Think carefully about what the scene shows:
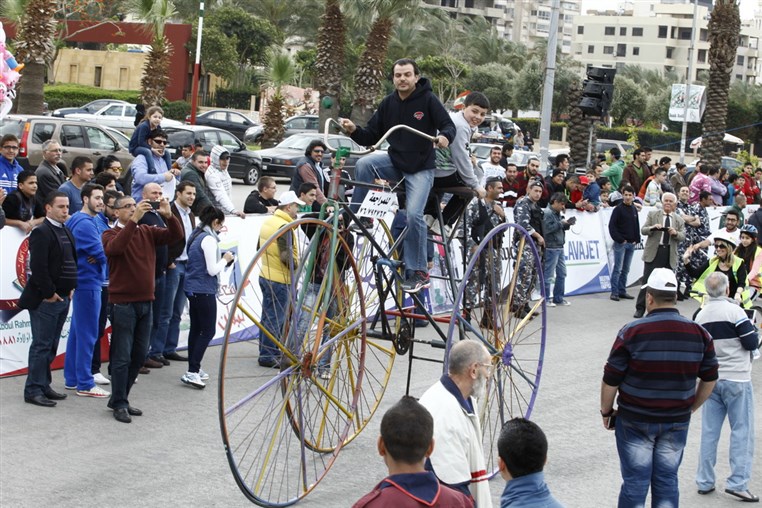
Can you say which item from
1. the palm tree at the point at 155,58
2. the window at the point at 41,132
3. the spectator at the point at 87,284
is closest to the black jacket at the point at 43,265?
the spectator at the point at 87,284

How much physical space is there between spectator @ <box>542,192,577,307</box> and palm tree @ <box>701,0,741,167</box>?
1870 centimetres

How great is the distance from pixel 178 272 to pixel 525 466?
731 centimetres

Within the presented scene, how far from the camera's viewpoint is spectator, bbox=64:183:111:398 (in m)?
10.1

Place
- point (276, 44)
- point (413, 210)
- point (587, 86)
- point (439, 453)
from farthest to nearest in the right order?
point (276, 44), point (587, 86), point (413, 210), point (439, 453)

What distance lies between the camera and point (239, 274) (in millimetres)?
13031

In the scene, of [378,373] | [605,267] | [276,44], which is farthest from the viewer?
[276,44]

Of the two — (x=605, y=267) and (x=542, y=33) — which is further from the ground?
(x=542, y=33)

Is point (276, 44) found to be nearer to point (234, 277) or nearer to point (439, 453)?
point (234, 277)

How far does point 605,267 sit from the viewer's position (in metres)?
20.1

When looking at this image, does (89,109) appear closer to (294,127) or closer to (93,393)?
(294,127)

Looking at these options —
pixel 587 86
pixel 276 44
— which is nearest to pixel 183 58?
pixel 276 44

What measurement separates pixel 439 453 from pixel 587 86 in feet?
60.6

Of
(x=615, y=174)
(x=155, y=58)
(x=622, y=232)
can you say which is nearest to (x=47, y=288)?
(x=622, y=232)

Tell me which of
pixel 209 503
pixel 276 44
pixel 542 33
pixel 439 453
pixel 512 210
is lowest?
pixel 209 503
